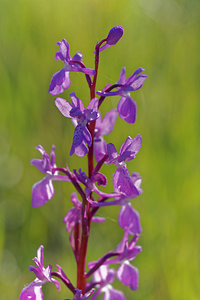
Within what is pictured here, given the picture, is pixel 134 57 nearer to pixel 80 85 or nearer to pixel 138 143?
pixel 80 85

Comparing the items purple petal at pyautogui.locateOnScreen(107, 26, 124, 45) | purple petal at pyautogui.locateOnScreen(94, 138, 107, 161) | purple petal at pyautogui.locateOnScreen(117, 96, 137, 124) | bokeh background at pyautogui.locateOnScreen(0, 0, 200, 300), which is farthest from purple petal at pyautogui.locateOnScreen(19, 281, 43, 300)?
bokeh background at pyautogui.locateOnScreen(0, 0, 200, 300)

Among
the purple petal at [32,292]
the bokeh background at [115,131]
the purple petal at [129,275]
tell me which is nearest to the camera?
the purple petal at [32,292]

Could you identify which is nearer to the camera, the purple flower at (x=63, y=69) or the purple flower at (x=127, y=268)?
the purple flower at (x=63, y=69)

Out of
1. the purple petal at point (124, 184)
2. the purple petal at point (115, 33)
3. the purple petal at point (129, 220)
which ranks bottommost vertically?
the purple petal at point (129, 220)

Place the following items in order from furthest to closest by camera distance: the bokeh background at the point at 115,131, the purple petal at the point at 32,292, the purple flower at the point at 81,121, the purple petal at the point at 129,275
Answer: the bokeh background at the point at 115,131 → the purple petal at the point at 129,275 → the purple petal at the point at 32,292 → the purple flower at the point at 81,121

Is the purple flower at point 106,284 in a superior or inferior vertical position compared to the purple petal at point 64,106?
inferior

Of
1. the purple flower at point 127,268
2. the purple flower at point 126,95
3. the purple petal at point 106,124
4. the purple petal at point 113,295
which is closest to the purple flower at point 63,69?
the purple flower at point 126,95

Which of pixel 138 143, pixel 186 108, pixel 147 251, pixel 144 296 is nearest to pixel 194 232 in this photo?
pixel 147 251

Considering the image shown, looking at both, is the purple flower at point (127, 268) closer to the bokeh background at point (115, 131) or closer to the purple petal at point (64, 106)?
the purple petal at point (64, 106)
